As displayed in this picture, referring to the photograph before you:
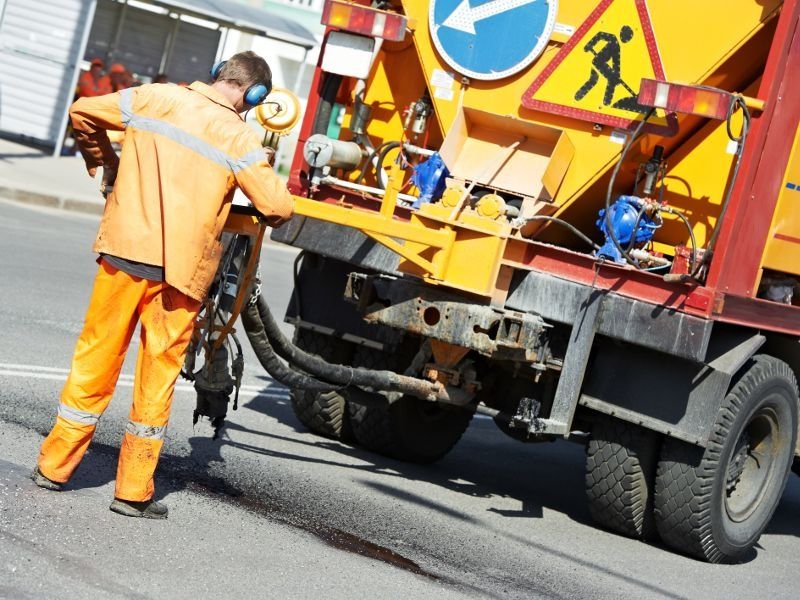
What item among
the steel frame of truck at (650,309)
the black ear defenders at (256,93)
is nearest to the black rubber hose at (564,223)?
the steel frame of truck at (650,309)

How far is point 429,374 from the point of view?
6.38 meters

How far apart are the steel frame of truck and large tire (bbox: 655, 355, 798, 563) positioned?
109mm

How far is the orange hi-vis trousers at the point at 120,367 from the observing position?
4.89m

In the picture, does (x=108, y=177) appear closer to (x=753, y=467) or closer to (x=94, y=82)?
(x=753, y=467)

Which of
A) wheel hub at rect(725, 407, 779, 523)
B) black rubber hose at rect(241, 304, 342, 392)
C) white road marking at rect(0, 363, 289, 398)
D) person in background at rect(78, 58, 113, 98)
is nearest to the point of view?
black rubber hose at rect(241, 304, 342, 392)

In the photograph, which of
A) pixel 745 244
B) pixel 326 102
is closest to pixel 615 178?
pixel 745 244

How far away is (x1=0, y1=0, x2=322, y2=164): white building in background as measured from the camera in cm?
1788

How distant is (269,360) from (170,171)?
1475 mm

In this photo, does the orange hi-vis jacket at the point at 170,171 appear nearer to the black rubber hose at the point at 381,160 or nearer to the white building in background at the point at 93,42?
the black rubber hose at the point at 381,160

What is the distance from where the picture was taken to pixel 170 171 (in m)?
4.83

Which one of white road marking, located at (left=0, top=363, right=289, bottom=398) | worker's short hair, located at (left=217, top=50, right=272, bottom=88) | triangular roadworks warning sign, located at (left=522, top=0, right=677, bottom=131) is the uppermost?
triangular roadworks warning sign, located at (left=522, top=0, right=677, bottom=131)

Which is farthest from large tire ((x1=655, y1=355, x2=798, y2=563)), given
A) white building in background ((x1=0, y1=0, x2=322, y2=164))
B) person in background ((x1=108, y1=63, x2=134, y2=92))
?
person in background ((x1=108, y1=63, x2=134, y2=92))

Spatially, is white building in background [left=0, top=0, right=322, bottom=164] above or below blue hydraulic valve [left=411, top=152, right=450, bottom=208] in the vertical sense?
above

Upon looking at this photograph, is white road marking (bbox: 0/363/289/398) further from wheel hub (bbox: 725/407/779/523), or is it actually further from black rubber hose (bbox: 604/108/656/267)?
wheel hub (bbox: 725/407/779/523)
